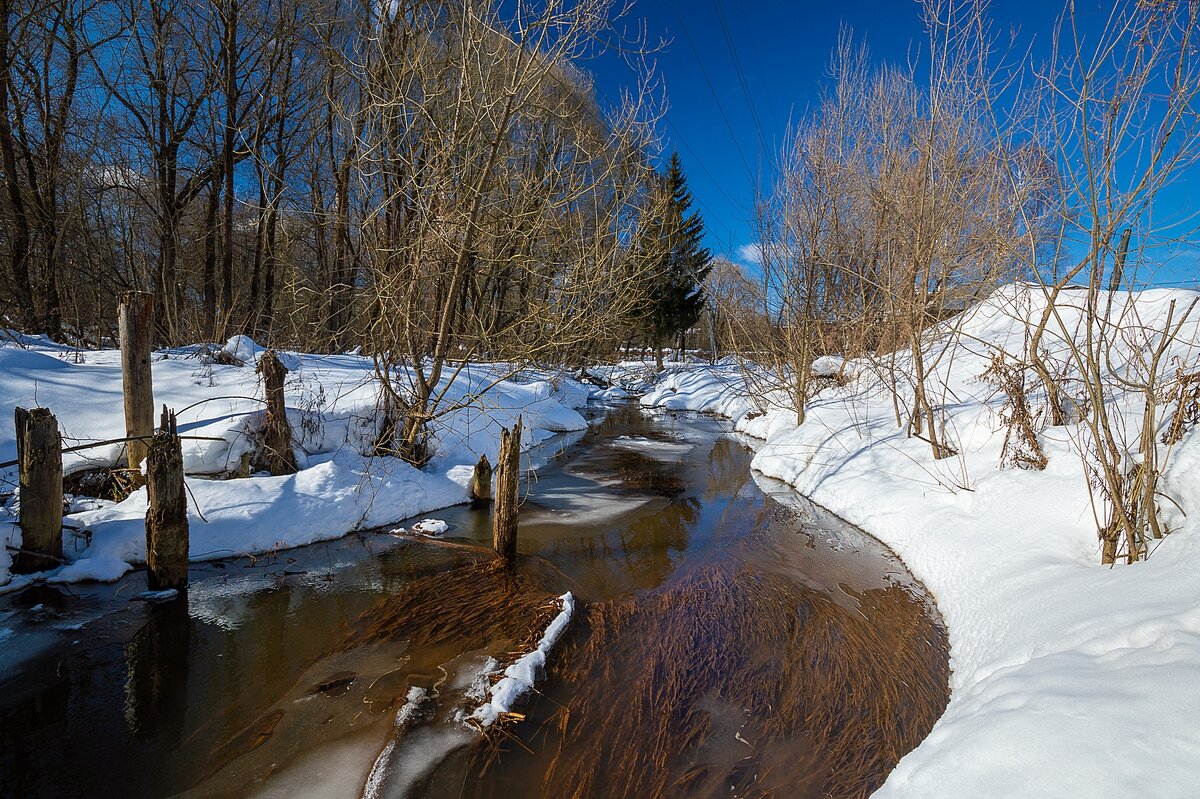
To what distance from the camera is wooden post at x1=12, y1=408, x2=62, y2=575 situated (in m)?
4.38

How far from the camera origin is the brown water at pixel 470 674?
291 cm

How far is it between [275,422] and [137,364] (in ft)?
4.92

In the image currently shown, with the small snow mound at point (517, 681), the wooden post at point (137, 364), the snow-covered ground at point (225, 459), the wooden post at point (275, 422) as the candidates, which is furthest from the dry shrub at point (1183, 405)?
the wooden post at point (137, 364)

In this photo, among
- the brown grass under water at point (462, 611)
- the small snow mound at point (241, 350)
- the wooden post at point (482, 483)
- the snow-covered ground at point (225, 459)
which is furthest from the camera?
the small snow mound at point (241, 350)

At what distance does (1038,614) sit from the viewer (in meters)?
3.40

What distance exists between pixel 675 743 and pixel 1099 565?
3155 mm

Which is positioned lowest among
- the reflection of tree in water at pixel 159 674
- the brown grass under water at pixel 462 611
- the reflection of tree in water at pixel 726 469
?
the reflection of tree in water at pixel 159 674

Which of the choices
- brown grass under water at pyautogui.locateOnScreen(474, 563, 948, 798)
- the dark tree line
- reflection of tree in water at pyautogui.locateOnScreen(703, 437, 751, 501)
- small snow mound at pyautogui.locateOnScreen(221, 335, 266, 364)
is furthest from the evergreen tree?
brown grass under water at pyautogui.locateOnScreen(474, 563, 948, 798)

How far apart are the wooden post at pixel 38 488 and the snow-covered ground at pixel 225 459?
0.12 meters

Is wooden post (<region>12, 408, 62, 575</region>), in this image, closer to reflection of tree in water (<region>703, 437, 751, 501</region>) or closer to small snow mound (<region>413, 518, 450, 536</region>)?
small snow mound (<region>413, 518, 450, 536</region>)

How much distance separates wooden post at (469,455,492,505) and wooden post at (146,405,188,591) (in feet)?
11.5

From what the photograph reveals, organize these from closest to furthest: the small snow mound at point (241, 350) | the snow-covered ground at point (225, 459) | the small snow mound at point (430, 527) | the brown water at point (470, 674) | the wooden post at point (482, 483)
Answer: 1. the brown water at point (470, 674)
2. the snow-covered ground at point (225, 459)
3. the small snow mound at point (430, 527)
4. the wooden post at point (482, 483)
5. the small snow mound at point (241, 350)

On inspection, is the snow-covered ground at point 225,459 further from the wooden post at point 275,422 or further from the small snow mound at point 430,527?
the small snow mound at point 430,527

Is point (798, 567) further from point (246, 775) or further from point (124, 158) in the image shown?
point (124, 158)
